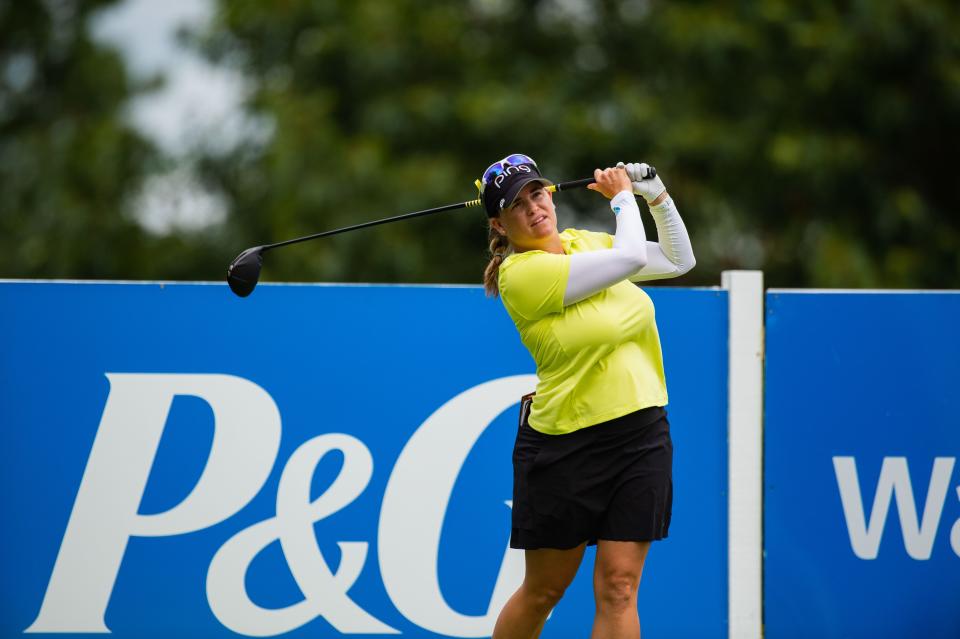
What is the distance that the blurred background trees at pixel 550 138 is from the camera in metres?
10.3

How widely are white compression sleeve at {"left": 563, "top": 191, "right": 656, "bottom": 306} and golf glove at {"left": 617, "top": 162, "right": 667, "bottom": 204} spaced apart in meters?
0.21

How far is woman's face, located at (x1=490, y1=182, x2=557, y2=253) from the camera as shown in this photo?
2.87 metres

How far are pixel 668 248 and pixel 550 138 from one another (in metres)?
8.67

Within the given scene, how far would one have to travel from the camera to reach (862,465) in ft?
12.3

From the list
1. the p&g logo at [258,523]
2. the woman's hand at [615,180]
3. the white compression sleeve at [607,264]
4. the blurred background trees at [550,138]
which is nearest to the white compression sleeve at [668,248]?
the woman's hand at [615,180]

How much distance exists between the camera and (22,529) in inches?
142

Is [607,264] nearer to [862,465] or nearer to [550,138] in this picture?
[862,465]

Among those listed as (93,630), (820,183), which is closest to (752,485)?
(93,630)

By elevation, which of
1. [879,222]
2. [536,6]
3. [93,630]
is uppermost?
[536,6]

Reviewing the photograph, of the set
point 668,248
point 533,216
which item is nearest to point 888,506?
point 668,248

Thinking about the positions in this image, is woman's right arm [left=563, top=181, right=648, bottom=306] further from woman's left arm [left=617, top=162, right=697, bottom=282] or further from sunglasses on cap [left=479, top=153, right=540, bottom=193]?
sunglasses on cap [left=479, top=153, right=540, bottom=193]

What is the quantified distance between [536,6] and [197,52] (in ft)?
13.9

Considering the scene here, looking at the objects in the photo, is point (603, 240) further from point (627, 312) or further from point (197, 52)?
point (197, 52)

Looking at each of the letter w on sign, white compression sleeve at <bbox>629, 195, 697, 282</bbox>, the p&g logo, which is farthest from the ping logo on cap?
the letter w on sign
